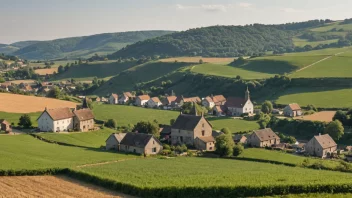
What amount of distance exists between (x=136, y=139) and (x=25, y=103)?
4845cm

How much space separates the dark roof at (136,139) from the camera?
64.0 m

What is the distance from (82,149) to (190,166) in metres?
19.3

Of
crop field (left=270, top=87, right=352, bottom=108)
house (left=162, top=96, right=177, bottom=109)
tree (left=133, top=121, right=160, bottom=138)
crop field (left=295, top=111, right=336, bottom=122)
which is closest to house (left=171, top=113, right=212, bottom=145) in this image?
tree (left=133, top=121, right=160, bottom=138)

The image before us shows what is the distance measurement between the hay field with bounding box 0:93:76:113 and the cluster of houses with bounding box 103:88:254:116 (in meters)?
26.7

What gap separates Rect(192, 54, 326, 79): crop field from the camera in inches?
6080

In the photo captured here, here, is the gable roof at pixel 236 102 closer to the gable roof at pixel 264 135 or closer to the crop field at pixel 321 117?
the crop field at pixel 321 117

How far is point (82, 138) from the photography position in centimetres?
7344

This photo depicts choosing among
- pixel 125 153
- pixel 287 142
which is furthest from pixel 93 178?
pixel 287 142

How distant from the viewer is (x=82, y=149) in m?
64.1

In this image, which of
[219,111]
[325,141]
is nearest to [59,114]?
[219,111]

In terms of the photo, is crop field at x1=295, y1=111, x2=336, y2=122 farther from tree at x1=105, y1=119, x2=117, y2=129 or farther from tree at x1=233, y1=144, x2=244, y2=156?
tree at x1=105, y1=119, x2=117, y2=129

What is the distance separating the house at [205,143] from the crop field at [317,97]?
43799mm

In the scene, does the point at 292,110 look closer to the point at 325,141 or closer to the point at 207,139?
the point at 325,141

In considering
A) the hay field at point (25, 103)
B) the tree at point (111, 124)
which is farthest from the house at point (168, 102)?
the tree at point (111, 124)
